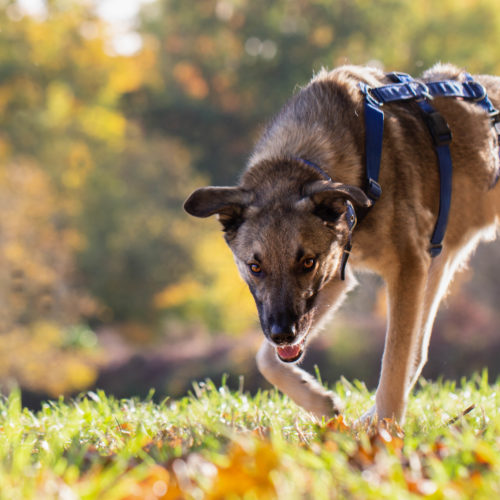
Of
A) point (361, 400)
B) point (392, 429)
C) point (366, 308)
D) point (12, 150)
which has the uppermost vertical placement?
point (392, 429)

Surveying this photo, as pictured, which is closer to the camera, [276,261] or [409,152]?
[276,261]

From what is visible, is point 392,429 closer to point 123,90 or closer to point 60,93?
point 60,93

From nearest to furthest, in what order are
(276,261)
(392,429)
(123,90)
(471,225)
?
1. (392,429)
2. (276,261)
3. (471,225)
4. (123,90)

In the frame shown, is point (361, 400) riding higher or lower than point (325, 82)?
lower

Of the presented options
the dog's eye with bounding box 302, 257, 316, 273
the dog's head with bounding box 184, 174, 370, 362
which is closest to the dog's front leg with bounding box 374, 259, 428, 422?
the dog's head with bounding box 184, 174, 370, 362

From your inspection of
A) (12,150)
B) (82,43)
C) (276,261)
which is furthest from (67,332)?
(276,261)

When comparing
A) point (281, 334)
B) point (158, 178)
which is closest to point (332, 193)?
point (281, 334)

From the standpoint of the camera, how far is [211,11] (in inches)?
1382

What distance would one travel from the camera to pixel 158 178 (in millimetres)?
29797

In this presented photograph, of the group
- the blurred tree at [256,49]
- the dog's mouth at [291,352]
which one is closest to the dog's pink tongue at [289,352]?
the dog's mouth at [291,352]

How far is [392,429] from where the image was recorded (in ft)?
10.2

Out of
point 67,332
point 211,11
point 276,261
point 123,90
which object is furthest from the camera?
point 211,11

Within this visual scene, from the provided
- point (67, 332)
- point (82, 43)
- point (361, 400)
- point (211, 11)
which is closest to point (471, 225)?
point (361, 400)

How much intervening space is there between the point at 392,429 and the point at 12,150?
2586 centimetres
